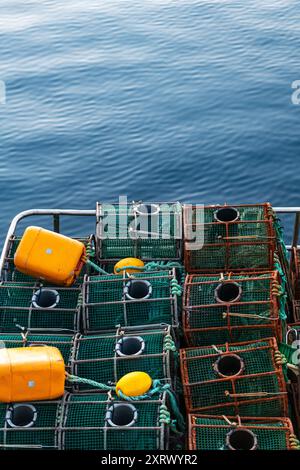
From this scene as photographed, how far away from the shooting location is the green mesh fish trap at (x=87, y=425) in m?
7.76

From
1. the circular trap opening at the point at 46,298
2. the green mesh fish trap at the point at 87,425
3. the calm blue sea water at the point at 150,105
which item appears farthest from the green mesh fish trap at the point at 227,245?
the calm blue sea water at the point at 150,105

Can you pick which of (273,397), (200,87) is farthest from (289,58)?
(273,397)

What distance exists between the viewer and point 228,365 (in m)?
8.80

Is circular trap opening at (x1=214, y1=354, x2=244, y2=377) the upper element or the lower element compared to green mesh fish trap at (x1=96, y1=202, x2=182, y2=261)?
lower

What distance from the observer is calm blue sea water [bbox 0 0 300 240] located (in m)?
21.9

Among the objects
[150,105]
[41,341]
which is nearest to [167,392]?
[41,341]

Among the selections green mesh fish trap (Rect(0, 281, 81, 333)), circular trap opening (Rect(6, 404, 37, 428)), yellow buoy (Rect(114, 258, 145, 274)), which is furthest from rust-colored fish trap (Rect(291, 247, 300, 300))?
circular trap opening (Rect(6, 404, 37, 428))

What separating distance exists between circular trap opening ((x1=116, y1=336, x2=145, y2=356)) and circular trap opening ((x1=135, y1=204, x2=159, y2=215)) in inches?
97.8

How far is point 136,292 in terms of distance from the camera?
31.7ft

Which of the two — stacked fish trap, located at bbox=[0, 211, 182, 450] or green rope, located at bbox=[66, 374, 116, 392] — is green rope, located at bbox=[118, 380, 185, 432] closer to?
stacked fish trap, located at bbox=[0, 211, 182, 450]

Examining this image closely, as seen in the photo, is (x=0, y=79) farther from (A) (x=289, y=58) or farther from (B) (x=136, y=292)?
(B) (x=136, y=292)

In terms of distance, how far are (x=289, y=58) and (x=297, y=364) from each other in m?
22.7

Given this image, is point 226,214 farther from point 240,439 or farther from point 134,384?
point 240,439

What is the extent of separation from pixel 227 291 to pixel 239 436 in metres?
2.27
